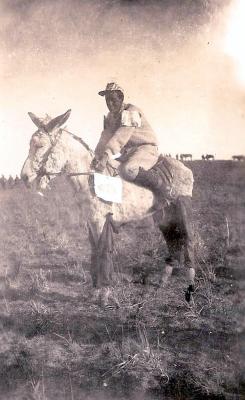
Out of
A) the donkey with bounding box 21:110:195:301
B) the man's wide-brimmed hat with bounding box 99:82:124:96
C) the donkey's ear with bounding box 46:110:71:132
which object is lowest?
the donkey with bounding box 21:110:195:301

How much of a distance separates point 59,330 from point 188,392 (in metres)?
1.03

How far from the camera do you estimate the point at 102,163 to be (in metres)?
3.23

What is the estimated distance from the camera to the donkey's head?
10.2ft

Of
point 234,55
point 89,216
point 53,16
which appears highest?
point 53,16

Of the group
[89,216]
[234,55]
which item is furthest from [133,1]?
[89,216]

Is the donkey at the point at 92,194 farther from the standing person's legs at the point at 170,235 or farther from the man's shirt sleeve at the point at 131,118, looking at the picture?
the man's shirt sleeve at the point at 131,118

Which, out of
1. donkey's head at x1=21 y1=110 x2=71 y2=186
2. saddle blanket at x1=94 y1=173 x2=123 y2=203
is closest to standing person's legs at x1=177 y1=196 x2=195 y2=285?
saddle blanket at x1=94 y1=173 x2=123 y2=203

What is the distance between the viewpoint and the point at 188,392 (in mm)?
2547

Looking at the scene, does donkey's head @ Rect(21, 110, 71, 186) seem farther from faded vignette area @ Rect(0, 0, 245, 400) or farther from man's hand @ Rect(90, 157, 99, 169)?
man's hand @ Rect(90, 157, 99, 169)

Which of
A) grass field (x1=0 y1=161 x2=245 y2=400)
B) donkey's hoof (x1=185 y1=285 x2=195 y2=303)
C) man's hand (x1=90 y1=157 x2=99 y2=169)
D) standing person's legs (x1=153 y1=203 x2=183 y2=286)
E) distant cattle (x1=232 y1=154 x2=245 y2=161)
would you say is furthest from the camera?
man's hand (x1=90 y1=157 x2=99 y2=169)

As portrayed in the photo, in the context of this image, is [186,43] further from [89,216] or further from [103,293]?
[103,293]

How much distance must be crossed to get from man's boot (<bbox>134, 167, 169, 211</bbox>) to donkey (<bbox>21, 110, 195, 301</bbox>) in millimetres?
45

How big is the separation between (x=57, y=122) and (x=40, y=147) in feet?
0.78

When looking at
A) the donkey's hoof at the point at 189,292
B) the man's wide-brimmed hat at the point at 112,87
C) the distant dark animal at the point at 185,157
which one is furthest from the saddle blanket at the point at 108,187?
the donkey's hoof at the point at 189,292
